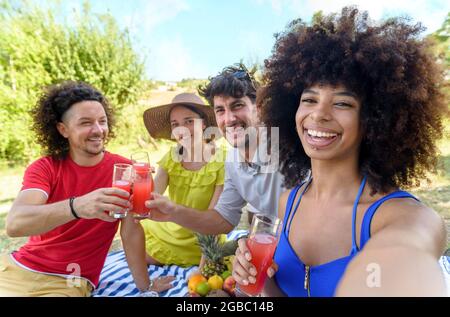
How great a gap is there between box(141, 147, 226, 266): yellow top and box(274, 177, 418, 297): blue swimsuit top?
57.0 inches

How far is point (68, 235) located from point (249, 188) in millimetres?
1466

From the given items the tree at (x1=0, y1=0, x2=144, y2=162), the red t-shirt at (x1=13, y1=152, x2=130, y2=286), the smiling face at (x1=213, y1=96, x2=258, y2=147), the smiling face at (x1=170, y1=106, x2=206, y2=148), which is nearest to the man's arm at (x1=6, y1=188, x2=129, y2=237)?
the red t-shirt at (x1=13, y1=152, x2=130, y2=286)

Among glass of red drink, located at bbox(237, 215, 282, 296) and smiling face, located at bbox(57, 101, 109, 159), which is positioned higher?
smiling face, located at bbox(57, 101, 109, 159)

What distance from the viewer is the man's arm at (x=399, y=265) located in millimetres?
1005

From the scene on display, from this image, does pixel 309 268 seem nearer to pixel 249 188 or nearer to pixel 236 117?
pixel 249 188

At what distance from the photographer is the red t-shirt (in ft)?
9.03

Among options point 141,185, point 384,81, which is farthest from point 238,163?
point 384,81

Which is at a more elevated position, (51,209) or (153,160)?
(153,160)

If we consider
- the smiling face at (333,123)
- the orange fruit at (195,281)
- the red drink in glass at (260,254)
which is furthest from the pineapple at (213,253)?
the smiling face at (333,123)

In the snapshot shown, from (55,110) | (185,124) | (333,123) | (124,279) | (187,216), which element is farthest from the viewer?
(185,124)

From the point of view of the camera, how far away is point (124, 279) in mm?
3342

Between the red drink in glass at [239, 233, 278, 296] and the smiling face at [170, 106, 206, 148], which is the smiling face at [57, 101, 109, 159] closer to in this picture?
the smiling face at [170, 106, 206, 148]
